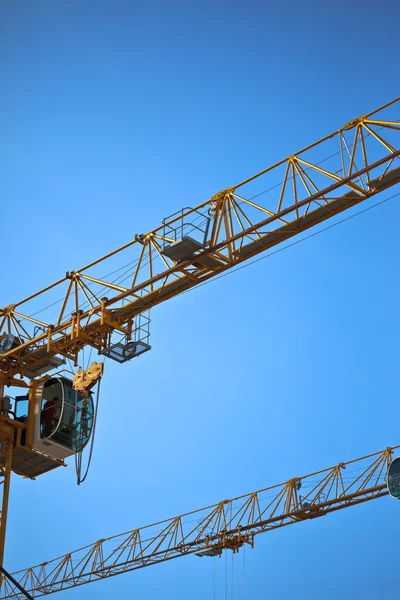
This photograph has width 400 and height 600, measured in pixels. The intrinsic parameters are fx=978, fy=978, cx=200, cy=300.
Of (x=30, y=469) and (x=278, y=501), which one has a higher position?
(x=278, y=501)

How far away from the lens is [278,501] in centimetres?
6025

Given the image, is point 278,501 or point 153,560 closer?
point 278,501

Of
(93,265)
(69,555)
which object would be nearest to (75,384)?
(93,265)

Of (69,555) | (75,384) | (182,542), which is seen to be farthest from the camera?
(69,555)

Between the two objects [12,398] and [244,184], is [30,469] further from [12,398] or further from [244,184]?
[244,184]

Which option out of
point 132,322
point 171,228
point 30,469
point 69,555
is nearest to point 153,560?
point 69,555

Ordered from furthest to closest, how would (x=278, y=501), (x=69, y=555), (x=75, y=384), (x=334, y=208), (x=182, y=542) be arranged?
(x=69, y=555), (x=182, y=542), (x=278, y=501), (x=75, y=384), (x=334, y=208)

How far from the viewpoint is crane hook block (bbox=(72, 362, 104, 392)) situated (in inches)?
1673

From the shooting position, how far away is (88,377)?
1677 inches

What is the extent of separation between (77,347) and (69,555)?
3417cm

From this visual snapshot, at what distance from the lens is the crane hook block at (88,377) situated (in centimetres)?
4250

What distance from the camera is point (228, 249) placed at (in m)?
40.3

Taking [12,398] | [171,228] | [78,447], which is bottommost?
[78,447]

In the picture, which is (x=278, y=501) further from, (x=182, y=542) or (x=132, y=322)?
(x=132, y=322)
